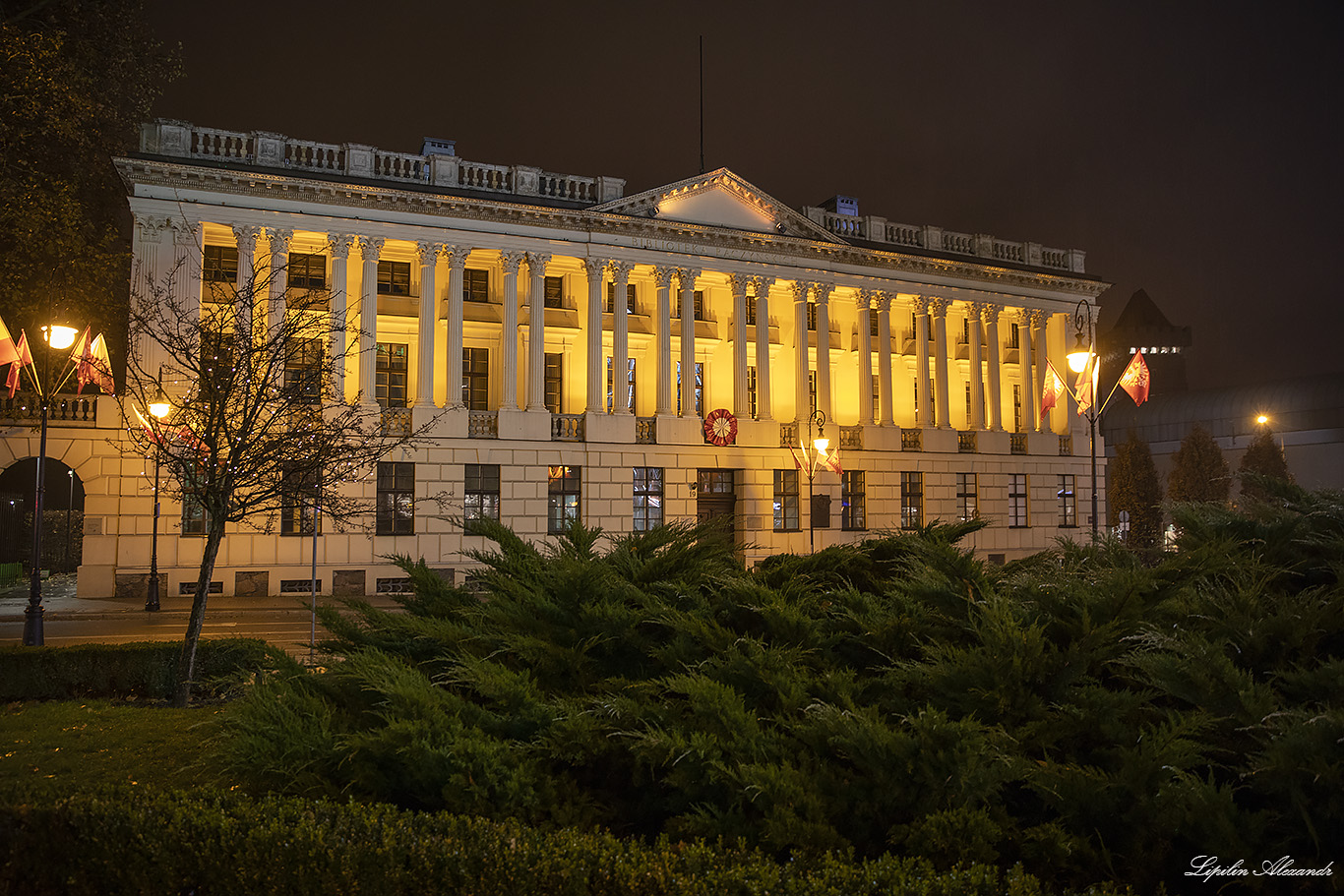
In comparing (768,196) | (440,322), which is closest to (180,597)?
(440,322)

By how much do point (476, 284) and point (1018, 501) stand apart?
102ft

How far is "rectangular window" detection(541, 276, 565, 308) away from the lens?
41.6 m

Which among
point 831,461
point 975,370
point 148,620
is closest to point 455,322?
point 148,620

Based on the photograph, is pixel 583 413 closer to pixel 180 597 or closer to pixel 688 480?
pixel 688 480

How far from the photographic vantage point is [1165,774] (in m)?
4.16

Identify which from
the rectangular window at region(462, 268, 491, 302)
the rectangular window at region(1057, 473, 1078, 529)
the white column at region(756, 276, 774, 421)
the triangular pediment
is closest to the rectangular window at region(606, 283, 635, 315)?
the triangular pediment

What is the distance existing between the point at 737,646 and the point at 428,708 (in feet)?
6.26

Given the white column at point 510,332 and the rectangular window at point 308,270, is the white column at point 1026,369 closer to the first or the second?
the white column at point 510,332

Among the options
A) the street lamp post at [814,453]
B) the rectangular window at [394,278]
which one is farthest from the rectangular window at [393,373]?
the street lamp post at [814,453]

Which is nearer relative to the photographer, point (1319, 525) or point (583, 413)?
point (1319, 525)

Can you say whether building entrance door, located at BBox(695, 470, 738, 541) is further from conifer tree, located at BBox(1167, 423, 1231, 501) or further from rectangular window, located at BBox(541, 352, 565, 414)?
conifer tree, located at BBox(1167, 423, 1231, 501)

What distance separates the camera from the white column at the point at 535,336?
38.8 metres

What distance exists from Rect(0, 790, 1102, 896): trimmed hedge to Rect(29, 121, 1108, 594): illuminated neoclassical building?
23384 millimetres

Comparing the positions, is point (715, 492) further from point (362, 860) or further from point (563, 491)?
point (362, 860)
